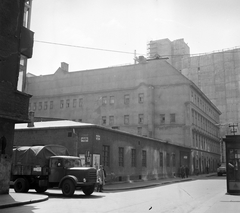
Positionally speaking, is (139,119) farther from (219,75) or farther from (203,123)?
(219,75)

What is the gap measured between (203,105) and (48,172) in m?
49.7

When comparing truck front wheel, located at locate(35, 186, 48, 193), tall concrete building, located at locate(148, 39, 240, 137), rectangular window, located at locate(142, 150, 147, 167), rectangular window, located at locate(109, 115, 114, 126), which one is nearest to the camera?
truck front wheel, located at locate(35, 186, 48, 193)

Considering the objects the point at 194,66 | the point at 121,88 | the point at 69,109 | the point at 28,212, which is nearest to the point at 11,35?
the point at 28,212

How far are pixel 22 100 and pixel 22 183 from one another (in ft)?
15.2

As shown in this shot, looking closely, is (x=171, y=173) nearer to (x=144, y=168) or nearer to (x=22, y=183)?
(x=144, y=168)

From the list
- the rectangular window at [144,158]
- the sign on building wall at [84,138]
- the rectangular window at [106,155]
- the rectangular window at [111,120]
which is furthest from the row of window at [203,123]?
the sign on building wall at [84,138]

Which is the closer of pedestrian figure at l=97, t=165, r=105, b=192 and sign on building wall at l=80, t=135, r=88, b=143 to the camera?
pedestrian figure at l=97, t=165, r=105, b=192

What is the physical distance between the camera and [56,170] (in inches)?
685

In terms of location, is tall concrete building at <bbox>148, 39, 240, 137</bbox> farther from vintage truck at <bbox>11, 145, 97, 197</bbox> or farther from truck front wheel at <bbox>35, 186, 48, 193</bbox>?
truck front wheel at <bbox>35, 186, 48, 193</bbox>

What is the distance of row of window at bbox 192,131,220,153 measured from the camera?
5538cm

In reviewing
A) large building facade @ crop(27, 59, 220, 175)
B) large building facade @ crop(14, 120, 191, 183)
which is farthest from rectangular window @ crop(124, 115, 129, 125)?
large building facade @ crop(14, 120, 191, 183)

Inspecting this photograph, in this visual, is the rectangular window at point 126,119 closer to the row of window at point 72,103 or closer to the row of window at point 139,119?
the row of window at point 139,119

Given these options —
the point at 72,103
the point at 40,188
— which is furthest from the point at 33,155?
the point at 72,103

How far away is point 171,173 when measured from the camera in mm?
41344
